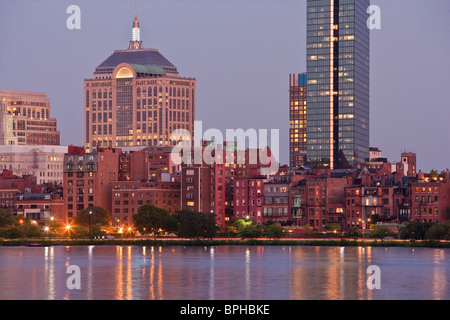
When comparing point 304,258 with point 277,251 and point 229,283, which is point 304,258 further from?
point 229,283

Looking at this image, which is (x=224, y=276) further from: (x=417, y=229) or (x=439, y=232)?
(x=417, y=229)

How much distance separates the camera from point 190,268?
453 ft

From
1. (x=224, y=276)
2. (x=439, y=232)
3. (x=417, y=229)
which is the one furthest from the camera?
(x=417, y=229)

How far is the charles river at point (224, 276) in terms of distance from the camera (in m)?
105

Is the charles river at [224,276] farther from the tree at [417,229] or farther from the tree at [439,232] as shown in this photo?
the tree at [417,229]

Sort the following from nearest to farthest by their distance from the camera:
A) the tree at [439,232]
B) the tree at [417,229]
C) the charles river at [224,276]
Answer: the charles river at [224,276]
the tree at [439,232]
the tree at [417,229]

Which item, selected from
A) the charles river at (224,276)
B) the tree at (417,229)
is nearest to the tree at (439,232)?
the tree at (417,229)

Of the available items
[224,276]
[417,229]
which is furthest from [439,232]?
[224,276]

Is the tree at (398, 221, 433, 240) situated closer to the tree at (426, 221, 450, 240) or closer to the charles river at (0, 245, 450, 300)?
the tree at (426, 221, 450, 240)

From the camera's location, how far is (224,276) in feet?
413

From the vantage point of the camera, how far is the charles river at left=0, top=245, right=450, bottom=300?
105188 mm
